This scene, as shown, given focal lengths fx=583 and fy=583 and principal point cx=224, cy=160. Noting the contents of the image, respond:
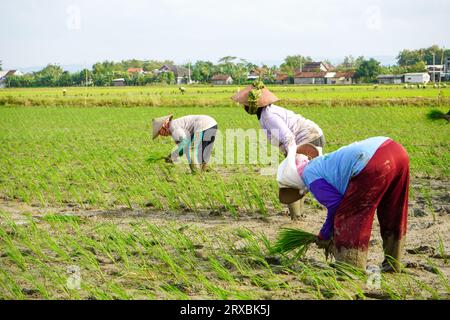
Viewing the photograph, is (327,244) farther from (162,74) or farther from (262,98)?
(162,74)

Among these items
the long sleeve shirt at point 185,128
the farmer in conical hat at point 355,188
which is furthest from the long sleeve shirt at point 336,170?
the long sleeve shirt at point 185,128

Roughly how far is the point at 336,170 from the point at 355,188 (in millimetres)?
149

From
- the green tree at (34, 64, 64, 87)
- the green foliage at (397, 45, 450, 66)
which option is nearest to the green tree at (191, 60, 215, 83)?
the green tree at (34, 64, 64, 87)

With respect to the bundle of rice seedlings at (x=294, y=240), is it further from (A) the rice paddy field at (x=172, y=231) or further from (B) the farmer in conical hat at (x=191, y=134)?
(B) the farmer in conical hat at (x=191, y=134)

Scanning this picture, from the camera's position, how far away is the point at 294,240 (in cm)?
374

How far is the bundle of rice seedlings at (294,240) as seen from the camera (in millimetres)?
3692

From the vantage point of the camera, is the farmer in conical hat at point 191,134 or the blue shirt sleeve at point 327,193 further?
the farmer in conical hat at point 191,134

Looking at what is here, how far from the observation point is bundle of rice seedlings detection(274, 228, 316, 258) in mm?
3692

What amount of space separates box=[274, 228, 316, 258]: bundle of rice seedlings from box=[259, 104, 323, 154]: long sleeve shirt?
112 cm

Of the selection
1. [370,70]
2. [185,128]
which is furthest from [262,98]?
[370,70]

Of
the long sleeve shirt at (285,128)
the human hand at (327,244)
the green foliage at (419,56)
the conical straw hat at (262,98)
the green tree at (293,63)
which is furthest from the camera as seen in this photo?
the green tree at (293,63)

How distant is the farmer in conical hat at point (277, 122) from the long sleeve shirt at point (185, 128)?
191cm

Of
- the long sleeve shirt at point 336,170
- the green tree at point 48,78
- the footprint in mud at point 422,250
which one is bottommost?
the footprint in mud at point 422,250

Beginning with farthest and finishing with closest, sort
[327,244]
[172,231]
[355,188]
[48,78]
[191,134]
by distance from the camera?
[48,78] < [191,134] < [172,231] < [327,244] < [355,188]
